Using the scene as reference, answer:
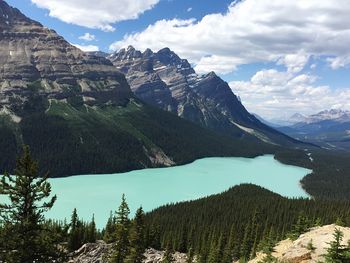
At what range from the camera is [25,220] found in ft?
77.3

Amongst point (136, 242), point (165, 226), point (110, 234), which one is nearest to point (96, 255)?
point (110, 234)

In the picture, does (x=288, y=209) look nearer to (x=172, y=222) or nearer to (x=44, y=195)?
(x=172, y=222)

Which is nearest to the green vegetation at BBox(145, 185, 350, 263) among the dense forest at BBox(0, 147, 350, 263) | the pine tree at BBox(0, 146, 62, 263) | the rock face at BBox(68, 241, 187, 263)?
the dense forest at BBox(0, 147, 350, 263)

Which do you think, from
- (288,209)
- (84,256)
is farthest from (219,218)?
(84,256)

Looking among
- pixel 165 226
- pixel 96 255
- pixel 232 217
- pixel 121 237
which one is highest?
pixel 121 237

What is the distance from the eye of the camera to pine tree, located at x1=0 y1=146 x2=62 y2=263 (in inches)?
923

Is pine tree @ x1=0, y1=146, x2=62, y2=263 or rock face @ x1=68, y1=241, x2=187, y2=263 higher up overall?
pine tree @ x1=0, y1=146, x2=62, y2=263

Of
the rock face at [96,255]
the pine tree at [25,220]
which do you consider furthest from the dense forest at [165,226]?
the rock face at [96,255]

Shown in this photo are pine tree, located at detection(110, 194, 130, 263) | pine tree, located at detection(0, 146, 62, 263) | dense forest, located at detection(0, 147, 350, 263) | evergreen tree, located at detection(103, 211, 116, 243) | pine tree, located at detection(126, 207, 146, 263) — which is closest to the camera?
pine tree, located at detection(0, 146, 62, 263)

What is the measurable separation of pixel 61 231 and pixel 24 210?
242 centimetres

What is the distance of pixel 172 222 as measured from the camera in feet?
468

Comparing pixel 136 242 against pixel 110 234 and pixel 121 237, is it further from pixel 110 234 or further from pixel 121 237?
pixel 110 234

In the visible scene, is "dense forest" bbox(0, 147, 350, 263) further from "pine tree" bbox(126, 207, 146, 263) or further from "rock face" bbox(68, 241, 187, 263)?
"rock face" bbox(68, 241, 187, 263)

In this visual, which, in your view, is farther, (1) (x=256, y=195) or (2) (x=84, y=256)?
(1) (x=256, y=195)
